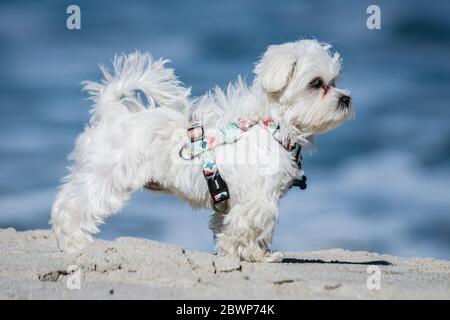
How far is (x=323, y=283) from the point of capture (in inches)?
229

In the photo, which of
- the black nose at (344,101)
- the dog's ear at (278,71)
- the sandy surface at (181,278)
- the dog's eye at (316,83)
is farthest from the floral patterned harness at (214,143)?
the sandy surface at (181,278)

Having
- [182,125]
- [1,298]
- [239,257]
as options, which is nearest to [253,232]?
[239,257]

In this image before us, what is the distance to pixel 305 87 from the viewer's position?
743cm

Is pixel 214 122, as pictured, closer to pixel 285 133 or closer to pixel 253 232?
pixel 285 133

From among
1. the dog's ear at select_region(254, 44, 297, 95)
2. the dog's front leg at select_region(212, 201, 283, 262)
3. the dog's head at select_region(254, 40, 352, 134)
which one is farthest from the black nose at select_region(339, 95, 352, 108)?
the dog's front leg at select_region(212, 201, 283, 262)

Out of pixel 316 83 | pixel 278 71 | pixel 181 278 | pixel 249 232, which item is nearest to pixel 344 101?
pixel 316 83

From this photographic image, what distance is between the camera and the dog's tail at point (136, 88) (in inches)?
313

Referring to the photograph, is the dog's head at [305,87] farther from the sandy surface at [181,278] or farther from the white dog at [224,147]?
the sandy surface at [181,278]

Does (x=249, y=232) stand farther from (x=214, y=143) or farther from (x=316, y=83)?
(x=316, y=83)

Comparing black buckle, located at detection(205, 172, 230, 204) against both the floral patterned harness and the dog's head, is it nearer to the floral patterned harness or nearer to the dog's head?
the floral patterned harness

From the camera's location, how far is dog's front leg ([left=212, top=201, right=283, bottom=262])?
745cm

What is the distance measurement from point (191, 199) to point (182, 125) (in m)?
0.80

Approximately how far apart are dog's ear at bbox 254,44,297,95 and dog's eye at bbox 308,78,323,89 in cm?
24

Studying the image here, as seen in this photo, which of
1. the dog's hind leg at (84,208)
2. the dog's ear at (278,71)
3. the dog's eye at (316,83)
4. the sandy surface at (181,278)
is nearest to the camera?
the sandy surface at (181,278)
